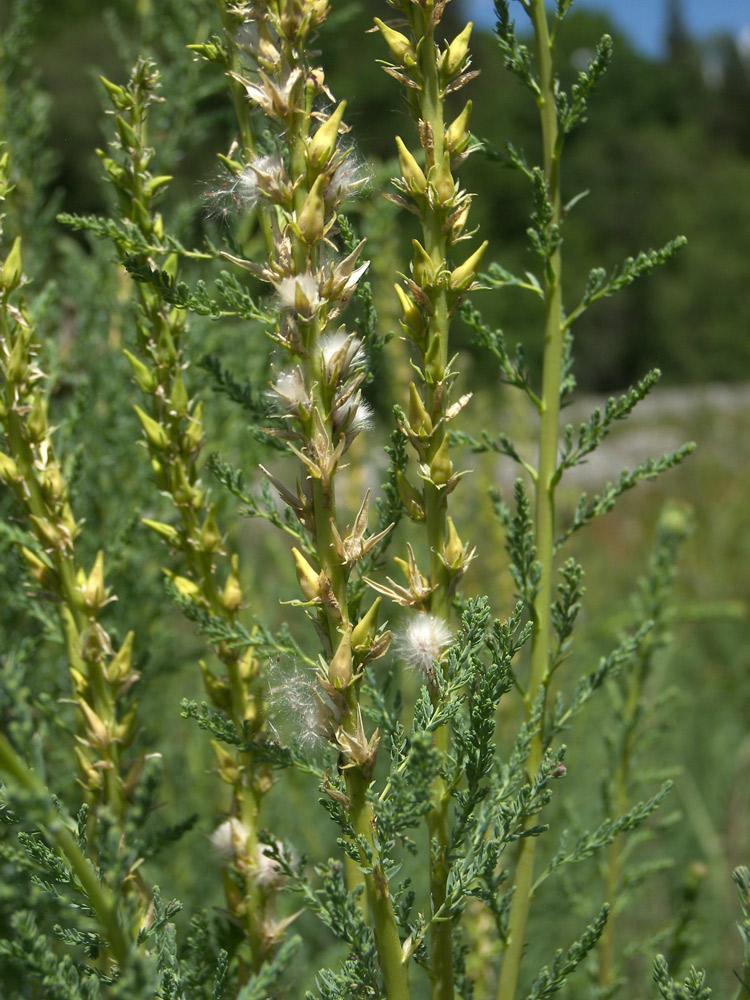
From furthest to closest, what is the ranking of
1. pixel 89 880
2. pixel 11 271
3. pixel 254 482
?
pixel 254 482, pixel 11 271, pixel 89 880

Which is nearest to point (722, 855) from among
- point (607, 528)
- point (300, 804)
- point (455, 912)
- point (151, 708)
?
point (300, 804)

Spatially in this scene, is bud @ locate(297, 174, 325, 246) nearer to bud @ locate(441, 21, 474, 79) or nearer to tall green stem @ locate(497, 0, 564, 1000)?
bud @ locate(441, 21, 474, 79)

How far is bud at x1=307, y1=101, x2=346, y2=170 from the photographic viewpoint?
0.61 meters

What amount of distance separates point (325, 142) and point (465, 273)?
0.15 metres

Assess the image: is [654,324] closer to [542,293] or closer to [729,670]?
[729,670]

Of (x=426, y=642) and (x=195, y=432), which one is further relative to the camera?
(x=195, y=432)

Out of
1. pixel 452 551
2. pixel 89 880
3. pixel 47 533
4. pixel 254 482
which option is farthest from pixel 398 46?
pixel 254 482

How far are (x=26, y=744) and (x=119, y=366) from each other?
55.4 inches

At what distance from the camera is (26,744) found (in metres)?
0.46

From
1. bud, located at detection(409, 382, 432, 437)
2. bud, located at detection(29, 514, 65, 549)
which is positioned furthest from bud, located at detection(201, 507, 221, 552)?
bud, located at detection(409, 382, 432, 437)

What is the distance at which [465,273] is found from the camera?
689mm

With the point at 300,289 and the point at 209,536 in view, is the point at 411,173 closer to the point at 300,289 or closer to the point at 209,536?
the point at 300,289

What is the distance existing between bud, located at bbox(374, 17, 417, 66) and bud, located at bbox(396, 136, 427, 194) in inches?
2.5

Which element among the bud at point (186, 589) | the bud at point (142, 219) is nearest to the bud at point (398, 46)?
the bud at point (142, 219)
